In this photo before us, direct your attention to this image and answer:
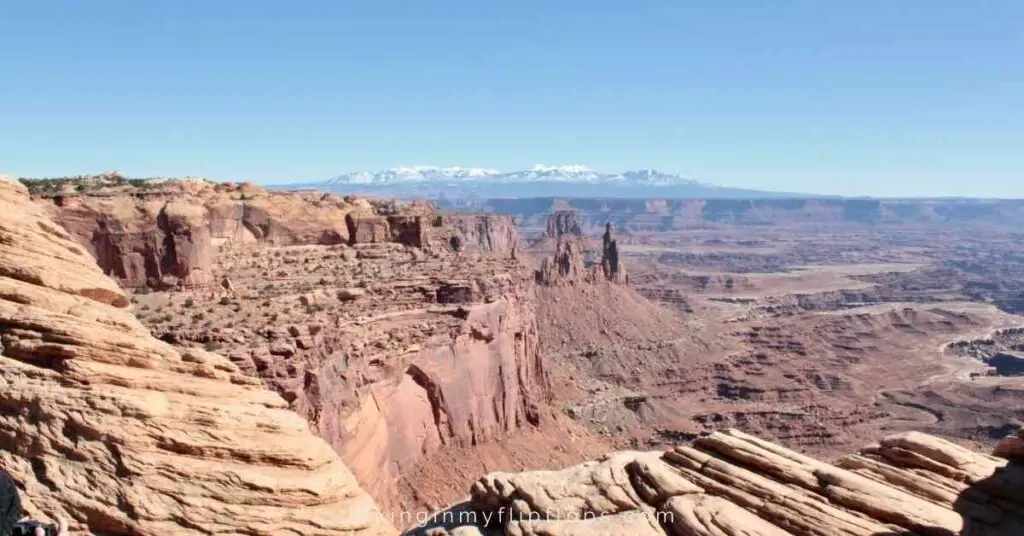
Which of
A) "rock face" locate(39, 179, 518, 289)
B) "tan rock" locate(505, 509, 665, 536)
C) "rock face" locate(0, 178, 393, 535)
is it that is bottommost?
"tan rock" locate(505, 509, 665, 536)

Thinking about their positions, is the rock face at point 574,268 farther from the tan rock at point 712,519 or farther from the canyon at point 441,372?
the tan rock at point 712,519

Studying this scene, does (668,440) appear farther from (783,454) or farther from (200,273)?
(783,454)

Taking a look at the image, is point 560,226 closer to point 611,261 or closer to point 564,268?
point 611,261

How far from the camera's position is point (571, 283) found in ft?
353

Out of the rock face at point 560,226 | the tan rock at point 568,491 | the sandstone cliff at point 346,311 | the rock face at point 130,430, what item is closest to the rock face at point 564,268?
the sandstone cliff at point 346,311

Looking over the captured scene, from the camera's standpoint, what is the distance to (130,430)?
1459 cm

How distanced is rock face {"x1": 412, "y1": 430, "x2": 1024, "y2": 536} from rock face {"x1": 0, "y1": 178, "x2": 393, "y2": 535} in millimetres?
3472

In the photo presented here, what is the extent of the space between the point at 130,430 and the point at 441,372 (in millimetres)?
26141

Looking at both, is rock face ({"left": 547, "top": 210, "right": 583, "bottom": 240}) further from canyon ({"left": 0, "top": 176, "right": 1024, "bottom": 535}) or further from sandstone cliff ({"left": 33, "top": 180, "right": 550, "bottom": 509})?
sandstone cliff ({"left": 33, "top": 180, "right": 550, "bottom": 509})

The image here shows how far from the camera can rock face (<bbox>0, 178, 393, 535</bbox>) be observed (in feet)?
45.5

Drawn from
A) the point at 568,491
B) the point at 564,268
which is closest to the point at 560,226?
the point at 564,268

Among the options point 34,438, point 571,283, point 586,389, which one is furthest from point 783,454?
point 571,283

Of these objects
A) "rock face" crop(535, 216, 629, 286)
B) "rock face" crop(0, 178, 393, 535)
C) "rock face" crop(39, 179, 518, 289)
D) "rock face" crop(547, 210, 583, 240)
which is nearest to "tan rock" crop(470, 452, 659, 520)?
"rock face" crop(0, 178, 393, 535)

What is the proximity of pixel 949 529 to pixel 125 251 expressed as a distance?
30287 millimetres
